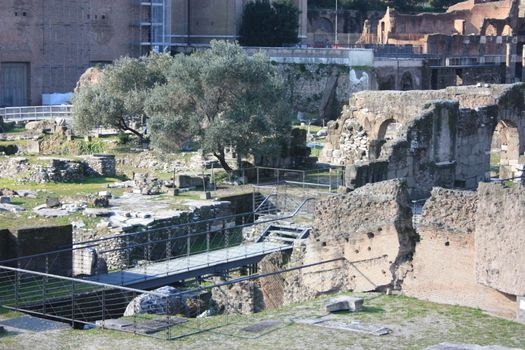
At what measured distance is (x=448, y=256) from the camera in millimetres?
14289

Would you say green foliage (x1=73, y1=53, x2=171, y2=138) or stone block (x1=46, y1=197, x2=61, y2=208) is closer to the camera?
stone block (x1=46, y1=197, x2=61, y2=208)

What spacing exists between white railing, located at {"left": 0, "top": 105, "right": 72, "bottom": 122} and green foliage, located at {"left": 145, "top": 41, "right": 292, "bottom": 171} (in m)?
12.7

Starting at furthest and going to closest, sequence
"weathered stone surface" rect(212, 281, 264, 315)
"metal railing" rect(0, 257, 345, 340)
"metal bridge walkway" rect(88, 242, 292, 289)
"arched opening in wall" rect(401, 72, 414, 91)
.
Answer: "arched opening in wall" rect(401, 72, 414, 91) < "metal bridge walkway" rect(88, 242, 292, 289) < "weathered stone surface" rect(212, 281, 264, 315) < "metal railing" rect(0, 257, 345, 340)

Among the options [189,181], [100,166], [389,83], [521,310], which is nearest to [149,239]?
[189,181]

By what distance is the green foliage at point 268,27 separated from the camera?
5494 centimetres

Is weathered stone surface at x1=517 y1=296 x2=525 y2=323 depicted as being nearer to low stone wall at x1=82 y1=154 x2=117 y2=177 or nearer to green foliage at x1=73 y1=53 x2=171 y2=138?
low stone wall at x1=82 y1=154 x2=117 y2=177

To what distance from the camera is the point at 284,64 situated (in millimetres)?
46906

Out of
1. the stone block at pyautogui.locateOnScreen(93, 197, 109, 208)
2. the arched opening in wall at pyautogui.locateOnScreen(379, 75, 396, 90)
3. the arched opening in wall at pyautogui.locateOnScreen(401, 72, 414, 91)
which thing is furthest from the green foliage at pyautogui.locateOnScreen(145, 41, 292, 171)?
→ the arched opening in wall at pyautogui.locateOnScreen(401, 72, 414, 91)

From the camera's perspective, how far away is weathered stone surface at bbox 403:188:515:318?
1402 centimetres

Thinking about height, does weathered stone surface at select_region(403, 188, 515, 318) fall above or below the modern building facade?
below

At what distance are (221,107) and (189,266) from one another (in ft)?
36.7

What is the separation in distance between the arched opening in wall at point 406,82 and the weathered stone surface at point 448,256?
34.0 m

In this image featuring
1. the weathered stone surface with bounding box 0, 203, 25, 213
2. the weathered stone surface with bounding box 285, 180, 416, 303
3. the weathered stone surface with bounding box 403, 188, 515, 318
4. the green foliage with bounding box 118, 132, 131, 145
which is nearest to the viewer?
the weathered stone surface with bounding box 403, 188, 515, 318

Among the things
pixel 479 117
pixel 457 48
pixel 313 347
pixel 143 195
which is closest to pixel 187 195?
pixel 143 195
